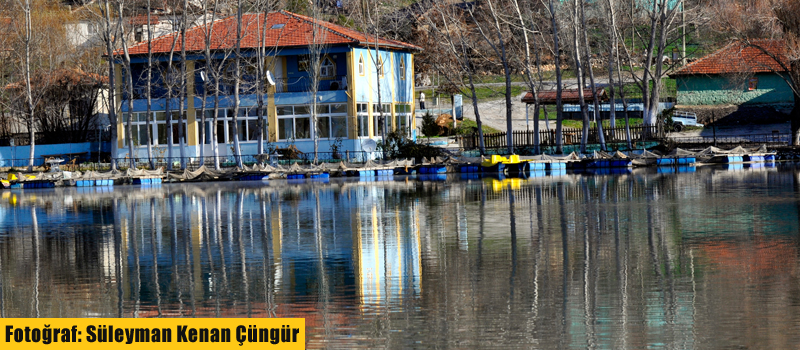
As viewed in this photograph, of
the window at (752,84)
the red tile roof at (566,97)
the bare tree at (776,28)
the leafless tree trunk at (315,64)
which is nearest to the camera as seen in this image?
the bare tree at (776,28)

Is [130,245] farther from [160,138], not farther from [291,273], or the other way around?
[160,138]

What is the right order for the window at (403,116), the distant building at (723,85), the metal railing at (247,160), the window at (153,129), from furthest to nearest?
1. the distant building at (723,85)
2. the window at (403,116)
3. the window at (153,129)
4. the metal railing at (247,160)

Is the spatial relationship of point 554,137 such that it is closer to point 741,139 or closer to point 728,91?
point 741,139

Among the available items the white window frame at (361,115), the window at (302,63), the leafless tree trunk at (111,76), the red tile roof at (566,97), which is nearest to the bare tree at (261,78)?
the window at (302,63)

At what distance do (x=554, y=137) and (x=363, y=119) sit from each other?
35.8 ft

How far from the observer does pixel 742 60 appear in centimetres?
5147

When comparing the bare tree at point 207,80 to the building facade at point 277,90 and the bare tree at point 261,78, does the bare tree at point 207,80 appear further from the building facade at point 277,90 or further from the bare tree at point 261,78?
the bare tree at point 261,78

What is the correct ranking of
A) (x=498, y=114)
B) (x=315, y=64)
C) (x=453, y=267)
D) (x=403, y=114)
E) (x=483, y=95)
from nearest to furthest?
(x=453, y=267), (x=315, y=64), (x=403, y=114), (x=498, y=114), (x=483, y=95)

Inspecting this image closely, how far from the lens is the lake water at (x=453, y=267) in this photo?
396 inches

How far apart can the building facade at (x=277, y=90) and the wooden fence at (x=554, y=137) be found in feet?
14.2

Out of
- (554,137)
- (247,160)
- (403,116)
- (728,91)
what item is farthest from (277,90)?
(728,91)

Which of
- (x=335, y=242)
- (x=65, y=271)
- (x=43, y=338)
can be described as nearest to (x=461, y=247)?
(x=335, y=242)

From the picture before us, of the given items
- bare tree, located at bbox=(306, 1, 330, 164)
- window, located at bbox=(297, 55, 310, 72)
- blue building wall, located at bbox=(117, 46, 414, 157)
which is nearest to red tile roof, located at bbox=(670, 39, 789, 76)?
blue building wall, located at bbox=(117, 46, 414, 157)

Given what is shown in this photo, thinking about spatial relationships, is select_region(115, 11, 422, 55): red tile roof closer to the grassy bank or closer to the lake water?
the grassy bank
